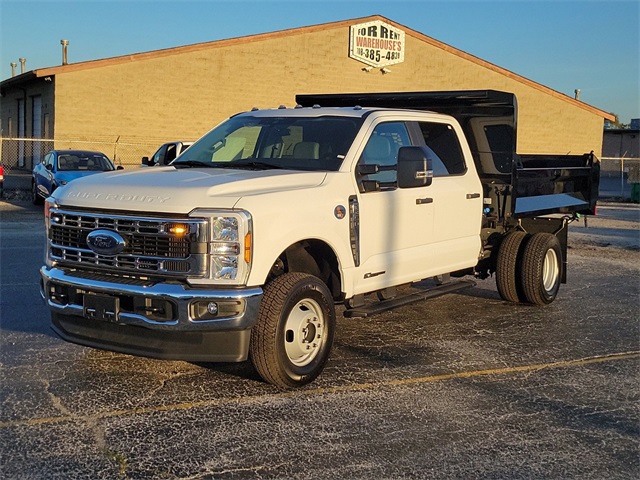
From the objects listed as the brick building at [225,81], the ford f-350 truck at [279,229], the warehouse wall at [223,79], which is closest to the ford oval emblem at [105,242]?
the ford f-350 truck at [279,229]

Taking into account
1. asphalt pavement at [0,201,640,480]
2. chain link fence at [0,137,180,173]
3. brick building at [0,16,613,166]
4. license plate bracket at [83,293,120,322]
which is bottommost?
asphalt pavement at [0,201,640,480]

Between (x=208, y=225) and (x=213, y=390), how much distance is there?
1.28 meters

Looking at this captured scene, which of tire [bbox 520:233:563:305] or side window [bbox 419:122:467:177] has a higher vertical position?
side window [bbox 419:122:467:177]

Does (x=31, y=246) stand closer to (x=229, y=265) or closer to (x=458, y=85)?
(x=229, y=265)

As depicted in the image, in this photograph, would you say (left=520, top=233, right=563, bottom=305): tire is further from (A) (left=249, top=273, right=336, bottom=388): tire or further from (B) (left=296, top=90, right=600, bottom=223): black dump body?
(A) (left=249, top=273, right=336, bottom=388): tire

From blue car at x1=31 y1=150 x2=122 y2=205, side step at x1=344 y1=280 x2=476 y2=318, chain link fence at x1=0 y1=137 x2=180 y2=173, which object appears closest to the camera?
side step at x1=344 y1=280 x2=476 y2=318

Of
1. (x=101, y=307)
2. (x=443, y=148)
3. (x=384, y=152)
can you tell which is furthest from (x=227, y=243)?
(x=443, y=148)

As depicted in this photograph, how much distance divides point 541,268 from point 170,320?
5057mm

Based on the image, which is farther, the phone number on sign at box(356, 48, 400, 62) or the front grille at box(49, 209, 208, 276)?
the phone number on sign at box(356, 48, 400, 62)

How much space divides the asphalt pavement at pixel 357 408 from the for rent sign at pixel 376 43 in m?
27.2

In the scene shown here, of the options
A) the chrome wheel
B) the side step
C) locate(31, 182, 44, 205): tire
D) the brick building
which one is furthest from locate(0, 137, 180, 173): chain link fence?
the chrome wheel

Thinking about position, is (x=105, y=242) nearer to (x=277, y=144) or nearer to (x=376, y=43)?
(x=277, y=144)

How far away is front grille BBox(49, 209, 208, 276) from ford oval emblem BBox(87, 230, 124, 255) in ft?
0.10

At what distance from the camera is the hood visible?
5.12m
